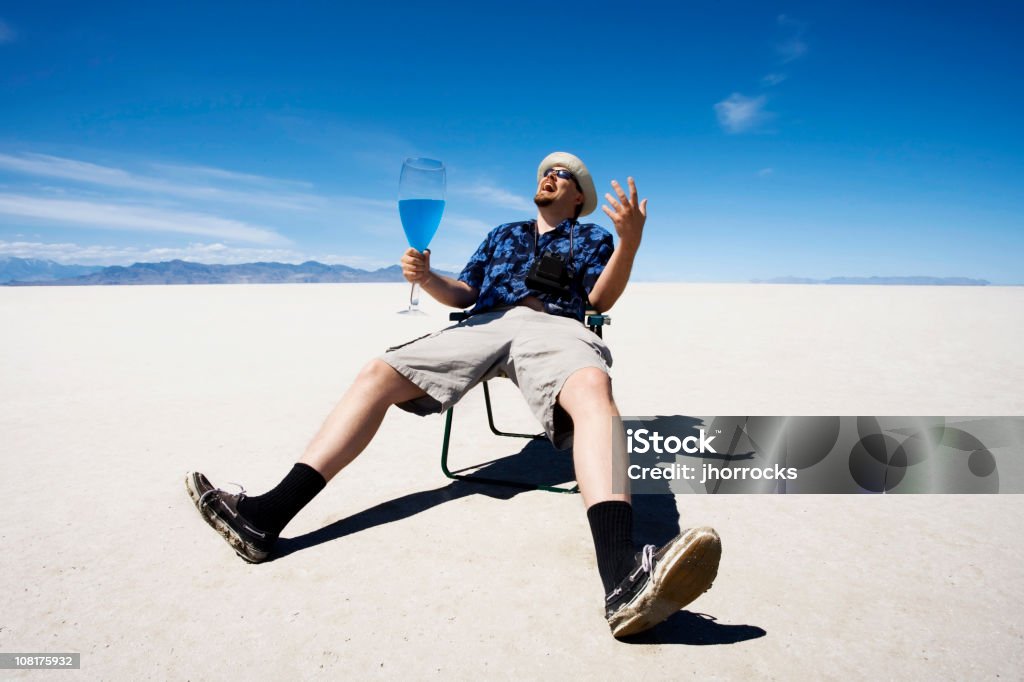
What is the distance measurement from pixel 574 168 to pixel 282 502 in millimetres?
2348

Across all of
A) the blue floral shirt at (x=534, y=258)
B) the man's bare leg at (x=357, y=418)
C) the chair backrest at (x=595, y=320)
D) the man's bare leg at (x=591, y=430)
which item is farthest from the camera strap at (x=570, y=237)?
the man's bare leg at (x=357, y=418)

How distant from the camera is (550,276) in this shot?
2895mm

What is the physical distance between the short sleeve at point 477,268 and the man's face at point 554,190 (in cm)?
40

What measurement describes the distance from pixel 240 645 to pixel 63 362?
20.9 ft

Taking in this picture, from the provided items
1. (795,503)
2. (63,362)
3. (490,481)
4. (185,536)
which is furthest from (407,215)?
(63,362)

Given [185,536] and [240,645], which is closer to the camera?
[240,645]

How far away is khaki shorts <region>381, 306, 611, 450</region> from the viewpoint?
227cm

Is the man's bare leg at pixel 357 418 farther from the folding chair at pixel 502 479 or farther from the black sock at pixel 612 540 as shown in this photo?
the black sock at pixel 612 540

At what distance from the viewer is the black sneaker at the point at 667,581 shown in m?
1.52

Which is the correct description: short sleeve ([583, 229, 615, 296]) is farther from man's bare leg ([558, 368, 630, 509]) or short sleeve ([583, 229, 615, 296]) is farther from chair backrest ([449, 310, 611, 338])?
man's bare leg ([558, 368, 630, 509])

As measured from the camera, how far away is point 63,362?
6.29 m

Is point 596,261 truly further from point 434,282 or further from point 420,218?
point 420,218

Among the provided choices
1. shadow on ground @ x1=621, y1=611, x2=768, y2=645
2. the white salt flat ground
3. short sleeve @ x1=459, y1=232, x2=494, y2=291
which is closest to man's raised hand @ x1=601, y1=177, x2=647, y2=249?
short sleeve @ x1=459, y1=232, x2=494, y2=291

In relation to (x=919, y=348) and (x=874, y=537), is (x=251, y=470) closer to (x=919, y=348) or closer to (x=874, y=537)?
(x=874, y=537)
